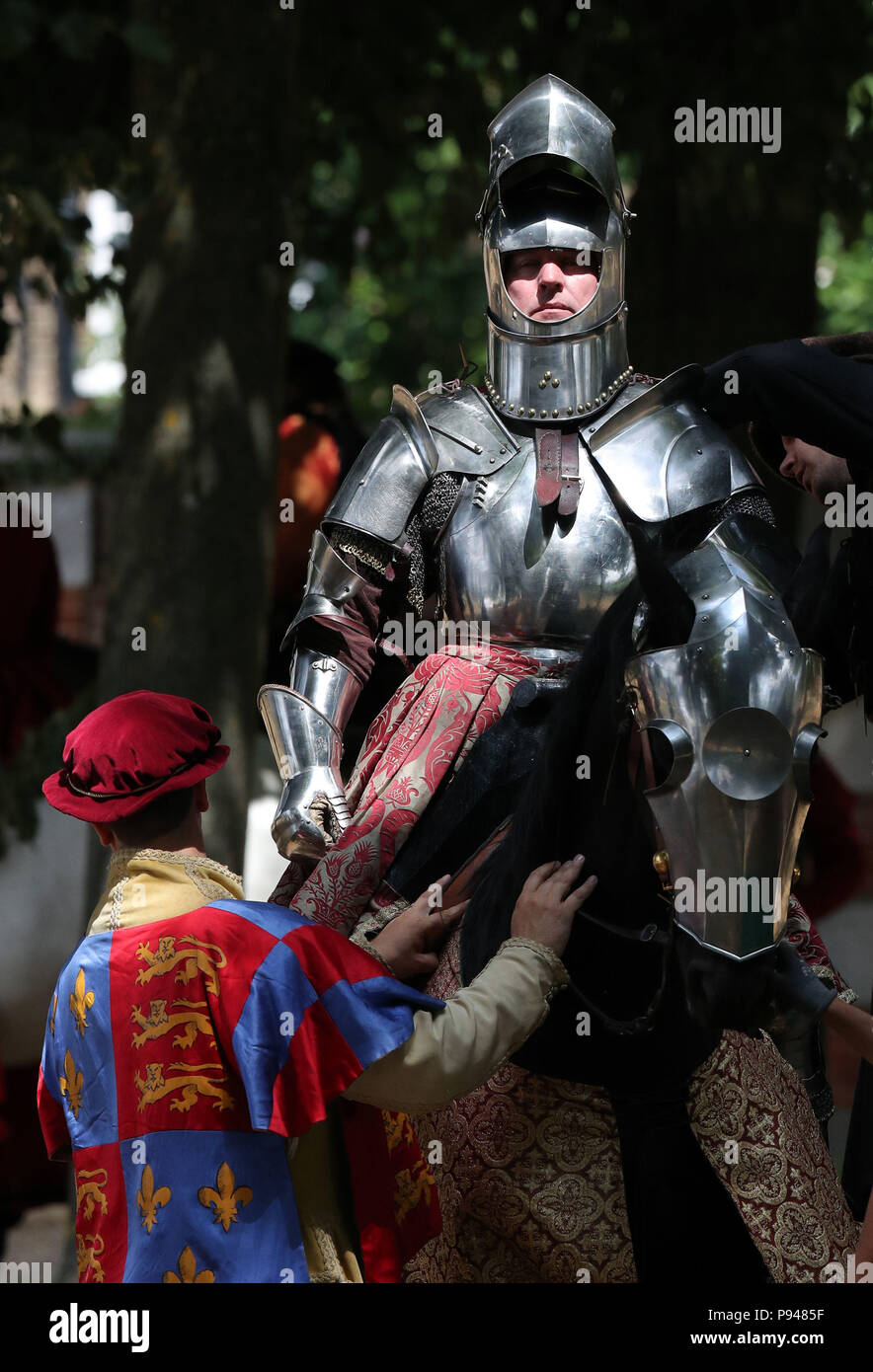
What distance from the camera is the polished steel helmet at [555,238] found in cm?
377

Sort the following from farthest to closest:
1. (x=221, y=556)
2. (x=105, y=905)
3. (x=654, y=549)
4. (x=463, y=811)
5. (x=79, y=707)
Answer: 1. (x=79, y=707)
2. (x=221, y=556)
3. (x=463, y=811)
4. (x=105, y=905)
5. (x=654, y=549)

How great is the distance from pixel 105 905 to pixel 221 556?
3143mm

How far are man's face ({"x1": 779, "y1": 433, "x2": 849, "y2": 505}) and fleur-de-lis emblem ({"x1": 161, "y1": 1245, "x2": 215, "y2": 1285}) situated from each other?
187 centimetres

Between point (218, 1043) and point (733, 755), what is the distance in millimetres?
922

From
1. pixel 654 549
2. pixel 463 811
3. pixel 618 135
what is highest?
pixel 618 135

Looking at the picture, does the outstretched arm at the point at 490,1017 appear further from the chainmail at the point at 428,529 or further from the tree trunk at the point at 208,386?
the tree trunk at the point at 208,386

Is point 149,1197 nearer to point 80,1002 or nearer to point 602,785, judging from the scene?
point 80,1002

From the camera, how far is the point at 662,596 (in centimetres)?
300

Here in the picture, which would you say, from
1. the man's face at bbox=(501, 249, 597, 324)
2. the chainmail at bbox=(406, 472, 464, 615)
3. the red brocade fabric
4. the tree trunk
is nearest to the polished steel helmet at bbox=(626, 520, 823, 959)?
the red brocade fabric

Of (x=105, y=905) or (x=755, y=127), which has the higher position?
(x=755, y=127)

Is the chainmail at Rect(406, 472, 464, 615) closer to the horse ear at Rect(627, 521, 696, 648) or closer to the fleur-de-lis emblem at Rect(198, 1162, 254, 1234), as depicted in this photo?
the horse ear at Rect(627, 521, 696, 648)

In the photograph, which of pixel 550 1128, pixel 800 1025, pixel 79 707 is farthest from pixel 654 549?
pixel 79 707
